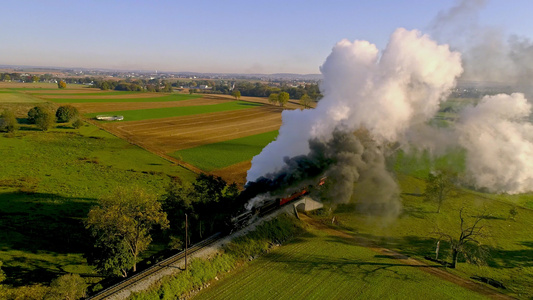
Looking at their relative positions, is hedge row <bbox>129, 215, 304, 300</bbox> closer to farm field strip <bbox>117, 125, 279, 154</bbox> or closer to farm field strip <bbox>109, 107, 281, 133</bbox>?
farm field strip <bbox>117, 125, 279, 154</bbox>

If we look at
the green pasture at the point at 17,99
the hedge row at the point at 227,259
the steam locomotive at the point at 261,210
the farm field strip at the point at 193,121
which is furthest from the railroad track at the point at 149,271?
the green pasture at the point at 17,99

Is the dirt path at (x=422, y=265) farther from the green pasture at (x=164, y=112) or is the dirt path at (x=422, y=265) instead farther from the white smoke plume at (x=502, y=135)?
the green pasture at (x=164, y=112)

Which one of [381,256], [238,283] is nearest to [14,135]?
[238,283]

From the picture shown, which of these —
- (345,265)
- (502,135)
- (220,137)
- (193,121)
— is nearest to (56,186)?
(345,265)

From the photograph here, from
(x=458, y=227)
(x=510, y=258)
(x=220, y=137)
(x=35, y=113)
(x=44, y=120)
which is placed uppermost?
(x=35, y=113)

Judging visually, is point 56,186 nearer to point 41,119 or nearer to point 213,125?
point 41,119

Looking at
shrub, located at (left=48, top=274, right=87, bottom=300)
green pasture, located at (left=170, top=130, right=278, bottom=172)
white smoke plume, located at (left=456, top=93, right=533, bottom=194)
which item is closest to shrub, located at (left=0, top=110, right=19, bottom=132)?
green pasture, located at (left=170, top=130, right=278, bottom=172)
